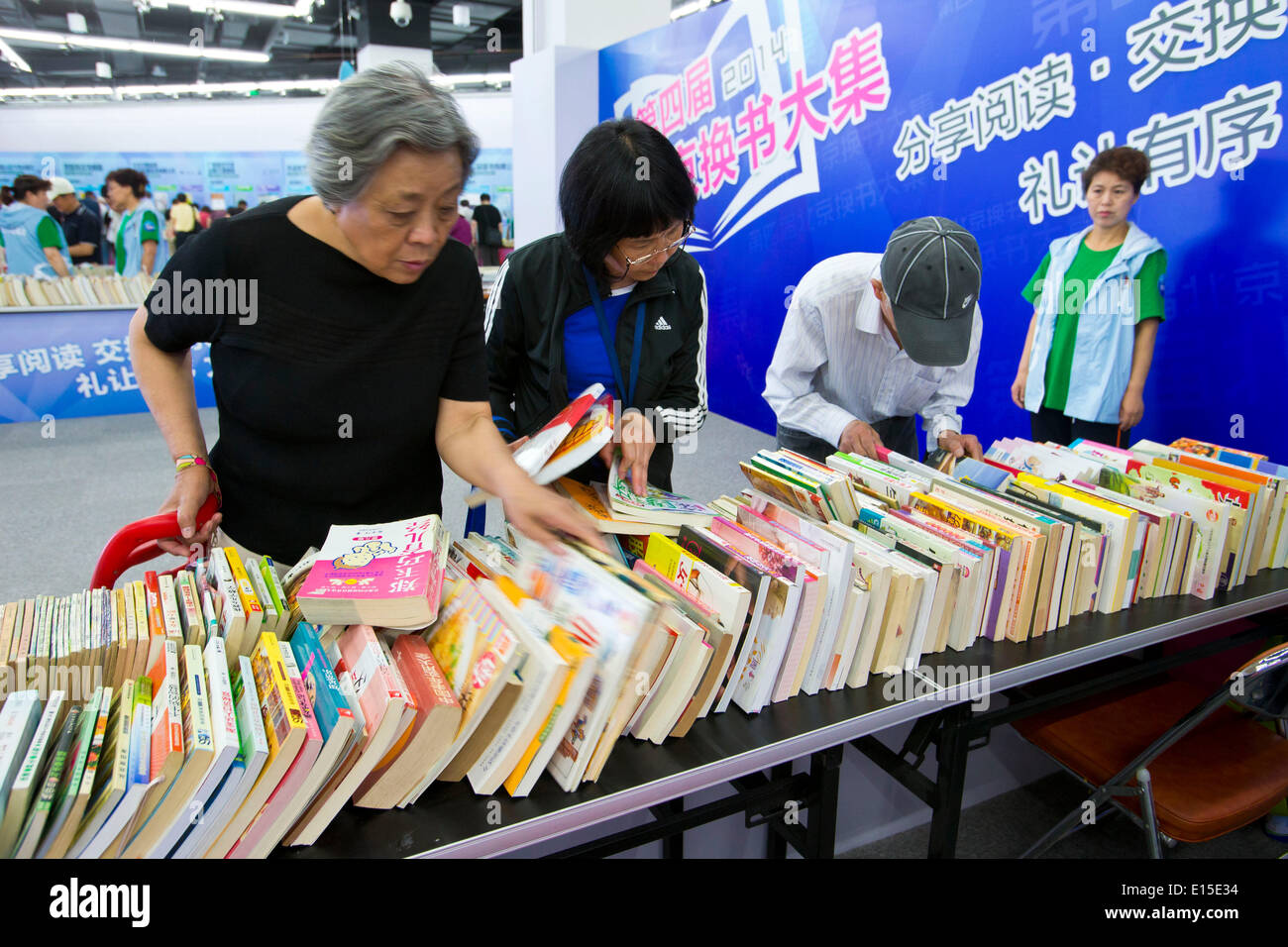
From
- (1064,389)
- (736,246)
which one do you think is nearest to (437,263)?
(1064,389)

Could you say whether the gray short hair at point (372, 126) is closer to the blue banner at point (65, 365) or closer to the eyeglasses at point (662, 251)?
the eyeglasses at point (662, 251)

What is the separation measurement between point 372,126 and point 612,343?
85 centimetres

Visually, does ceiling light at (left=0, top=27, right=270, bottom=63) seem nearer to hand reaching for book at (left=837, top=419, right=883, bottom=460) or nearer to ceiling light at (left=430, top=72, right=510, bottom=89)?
ceiling light at (left=430, top=72, right=510, bottom=89)

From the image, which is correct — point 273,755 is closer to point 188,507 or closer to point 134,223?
point 188,507

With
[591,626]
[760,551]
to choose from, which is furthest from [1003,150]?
[591,626]

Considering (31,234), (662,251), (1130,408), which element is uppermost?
(31,234)

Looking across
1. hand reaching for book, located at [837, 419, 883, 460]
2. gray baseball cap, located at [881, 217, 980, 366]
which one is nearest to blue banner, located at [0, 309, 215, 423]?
hand reaching for book, located at [837, 419, 883, 460]

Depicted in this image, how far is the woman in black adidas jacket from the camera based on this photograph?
1.69 m

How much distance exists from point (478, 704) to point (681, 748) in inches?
14.0

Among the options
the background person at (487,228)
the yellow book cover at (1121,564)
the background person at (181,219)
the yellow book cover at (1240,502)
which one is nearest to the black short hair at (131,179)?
the background person at (181,219)

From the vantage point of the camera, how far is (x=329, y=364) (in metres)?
1.47

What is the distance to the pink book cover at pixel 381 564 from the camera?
1.15 meters

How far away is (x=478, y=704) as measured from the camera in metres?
1.05
